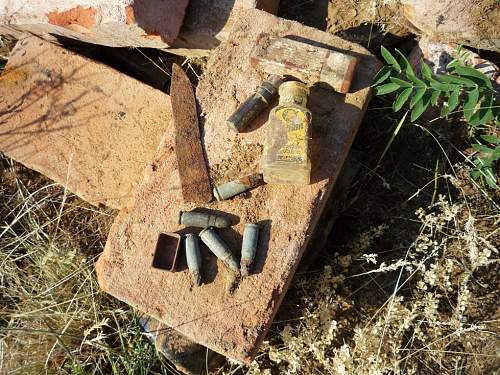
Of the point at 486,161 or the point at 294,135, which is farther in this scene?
the point at 486,161

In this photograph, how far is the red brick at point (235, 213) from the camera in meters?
3.07

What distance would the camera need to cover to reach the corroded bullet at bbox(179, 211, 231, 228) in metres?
3.10

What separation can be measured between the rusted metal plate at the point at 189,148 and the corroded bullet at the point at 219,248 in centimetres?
22

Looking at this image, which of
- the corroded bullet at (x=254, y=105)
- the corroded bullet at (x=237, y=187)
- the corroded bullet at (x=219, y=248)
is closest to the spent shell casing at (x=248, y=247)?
the corroded bullet at (x=219, y=248)

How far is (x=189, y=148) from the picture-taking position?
10.7 feet

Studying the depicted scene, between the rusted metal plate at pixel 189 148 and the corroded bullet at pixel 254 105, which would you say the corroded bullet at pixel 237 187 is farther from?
the corroded bullet at pixel 254 105

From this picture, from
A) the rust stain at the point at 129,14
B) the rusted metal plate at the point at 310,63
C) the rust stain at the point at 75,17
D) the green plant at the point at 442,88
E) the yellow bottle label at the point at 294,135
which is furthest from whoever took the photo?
the rust stain at the point at 75,17

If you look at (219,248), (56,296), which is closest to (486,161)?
(219,248)

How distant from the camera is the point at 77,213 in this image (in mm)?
3936

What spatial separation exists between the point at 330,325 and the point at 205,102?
5.11ft

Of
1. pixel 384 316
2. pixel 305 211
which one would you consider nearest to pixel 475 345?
pixel 384 316

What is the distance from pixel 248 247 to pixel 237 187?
13.7 inches

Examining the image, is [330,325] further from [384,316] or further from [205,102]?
[205,102]

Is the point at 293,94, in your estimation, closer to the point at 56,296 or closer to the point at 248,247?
the point at 248,247
